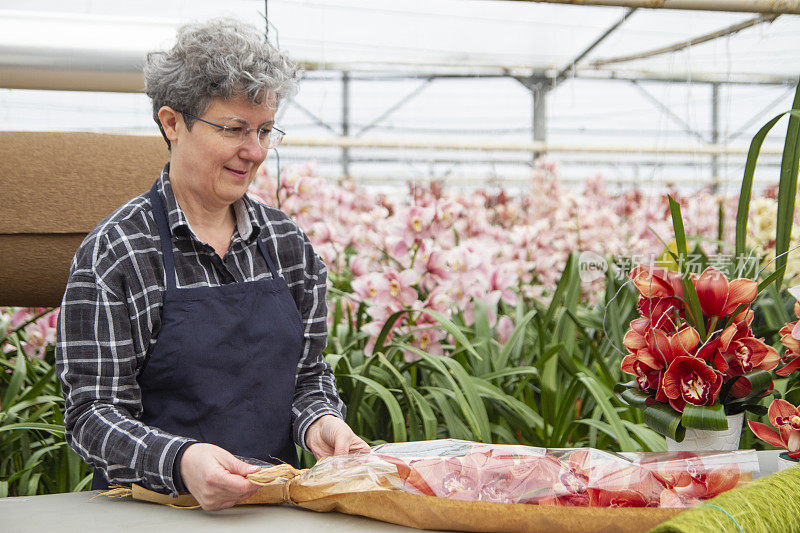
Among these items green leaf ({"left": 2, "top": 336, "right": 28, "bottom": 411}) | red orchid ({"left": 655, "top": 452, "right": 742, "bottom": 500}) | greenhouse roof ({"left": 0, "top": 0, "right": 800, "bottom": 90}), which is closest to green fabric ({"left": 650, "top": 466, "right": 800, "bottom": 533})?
red orchid ({"left": 655, "top": 452, "right": 742, "bottom": 500})

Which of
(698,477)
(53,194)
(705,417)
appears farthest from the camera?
(53,194)

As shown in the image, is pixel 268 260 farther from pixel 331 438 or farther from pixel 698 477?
pixel 698 477

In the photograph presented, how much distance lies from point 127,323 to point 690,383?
33.8 inches

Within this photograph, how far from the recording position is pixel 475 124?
427 centimetres

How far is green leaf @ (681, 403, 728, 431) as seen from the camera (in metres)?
0.92

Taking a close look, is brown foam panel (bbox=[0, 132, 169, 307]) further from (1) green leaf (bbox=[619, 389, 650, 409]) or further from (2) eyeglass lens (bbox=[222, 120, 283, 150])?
(1) green leaf (bbox=[619, 389, 650, 409])

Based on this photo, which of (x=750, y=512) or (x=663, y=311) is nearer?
(x=750, y=512)

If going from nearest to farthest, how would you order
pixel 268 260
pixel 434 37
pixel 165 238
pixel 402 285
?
pixel 165 238 < pixel 268 260 < pixel 402 285 < pixel 434 37

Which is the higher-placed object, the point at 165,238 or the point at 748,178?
the point at 748,178

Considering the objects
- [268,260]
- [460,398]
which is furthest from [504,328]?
[268,260]

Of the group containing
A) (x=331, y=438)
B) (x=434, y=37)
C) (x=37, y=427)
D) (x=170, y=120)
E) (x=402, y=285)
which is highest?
(x=434, y=37)

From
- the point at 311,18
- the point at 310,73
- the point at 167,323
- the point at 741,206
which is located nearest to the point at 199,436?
the point at 167,323

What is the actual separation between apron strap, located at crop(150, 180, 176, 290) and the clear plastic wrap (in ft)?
1.36

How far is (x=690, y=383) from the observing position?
0.95 m
